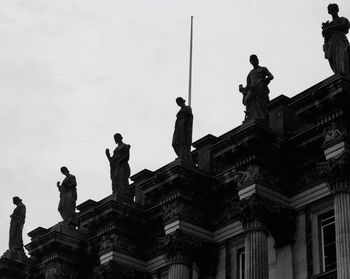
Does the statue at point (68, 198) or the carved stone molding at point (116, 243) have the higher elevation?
the statue at point (68, 198)

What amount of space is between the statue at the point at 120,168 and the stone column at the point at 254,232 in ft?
26.5

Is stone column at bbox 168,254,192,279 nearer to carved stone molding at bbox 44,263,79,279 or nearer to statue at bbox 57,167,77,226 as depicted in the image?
carved stone molding at bbox 44,263,79,279

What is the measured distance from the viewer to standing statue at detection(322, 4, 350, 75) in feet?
113

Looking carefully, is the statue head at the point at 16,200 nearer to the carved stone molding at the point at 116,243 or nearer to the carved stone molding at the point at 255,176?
the carved stone molding at the point at 116,243

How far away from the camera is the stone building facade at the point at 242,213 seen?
33531 mm

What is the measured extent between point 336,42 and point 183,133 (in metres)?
7.57

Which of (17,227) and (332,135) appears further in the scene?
(17,227)

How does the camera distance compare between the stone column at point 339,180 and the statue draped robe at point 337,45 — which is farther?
the statue draped robe at point 337,45

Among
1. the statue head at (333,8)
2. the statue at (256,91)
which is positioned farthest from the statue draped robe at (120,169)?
the statue head at (333,8)

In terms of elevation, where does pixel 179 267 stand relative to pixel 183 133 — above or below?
below

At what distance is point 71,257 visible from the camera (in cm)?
4397

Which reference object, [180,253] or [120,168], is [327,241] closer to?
[180,253]

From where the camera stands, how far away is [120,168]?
139 feet

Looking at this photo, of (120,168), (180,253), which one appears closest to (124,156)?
(120,168)
